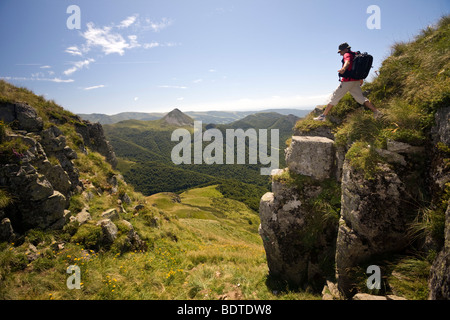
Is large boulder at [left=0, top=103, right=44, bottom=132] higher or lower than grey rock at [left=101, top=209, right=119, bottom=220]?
higher

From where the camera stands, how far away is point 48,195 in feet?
31.3

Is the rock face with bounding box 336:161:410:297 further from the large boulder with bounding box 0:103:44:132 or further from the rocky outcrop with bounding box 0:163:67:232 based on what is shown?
the large boulder with bounding box 0:103:44:132

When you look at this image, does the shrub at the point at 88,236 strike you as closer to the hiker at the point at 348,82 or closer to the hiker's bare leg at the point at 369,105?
the hiker at the point at 348,82

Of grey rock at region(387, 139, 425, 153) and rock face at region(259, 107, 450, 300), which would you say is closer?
rock face at region(259, 107, 450, 300)

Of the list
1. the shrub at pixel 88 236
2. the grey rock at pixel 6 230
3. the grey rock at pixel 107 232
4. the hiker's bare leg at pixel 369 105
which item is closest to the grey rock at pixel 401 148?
the hiker's bare leg at pixel 369 105

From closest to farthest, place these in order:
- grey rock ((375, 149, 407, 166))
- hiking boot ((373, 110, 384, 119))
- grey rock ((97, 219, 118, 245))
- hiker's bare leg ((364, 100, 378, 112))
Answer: grey rock ((375, 149, 407, 166))
hiking boot ((373, 110, 384, 119))
hiker's bare leg ((364, 100, 378, 112))
grey rock ((97, 219, 118, 245))

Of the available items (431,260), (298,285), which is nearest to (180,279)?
(298,285)

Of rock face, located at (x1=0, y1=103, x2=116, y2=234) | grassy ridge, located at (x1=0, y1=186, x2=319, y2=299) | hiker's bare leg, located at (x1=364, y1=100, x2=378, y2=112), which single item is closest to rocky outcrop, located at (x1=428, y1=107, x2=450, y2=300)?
hiker's bare leg, located at (x1=364, y1=100, x2=378, y2=112)

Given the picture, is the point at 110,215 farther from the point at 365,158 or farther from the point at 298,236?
the point at 365,158

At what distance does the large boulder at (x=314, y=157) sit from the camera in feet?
27.7

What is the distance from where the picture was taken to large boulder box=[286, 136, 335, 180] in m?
8.44

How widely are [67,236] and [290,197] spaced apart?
1200 cm

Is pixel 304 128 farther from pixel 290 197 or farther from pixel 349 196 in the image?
pixel 349 196

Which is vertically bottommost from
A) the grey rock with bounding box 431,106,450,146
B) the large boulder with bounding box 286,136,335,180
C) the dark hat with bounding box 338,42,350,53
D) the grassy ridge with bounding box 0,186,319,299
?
the grassy ridge with bounding box 0,186,319,299
